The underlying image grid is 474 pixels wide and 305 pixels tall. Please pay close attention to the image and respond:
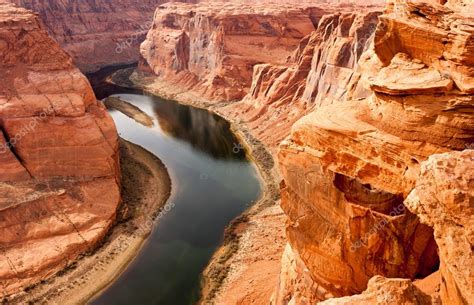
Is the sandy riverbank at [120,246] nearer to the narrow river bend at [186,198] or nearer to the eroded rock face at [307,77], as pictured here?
the narrow river bend at [186,198]

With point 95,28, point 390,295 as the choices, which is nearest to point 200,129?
point 390,295

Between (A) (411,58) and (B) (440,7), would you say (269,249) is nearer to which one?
(A) (411,58)

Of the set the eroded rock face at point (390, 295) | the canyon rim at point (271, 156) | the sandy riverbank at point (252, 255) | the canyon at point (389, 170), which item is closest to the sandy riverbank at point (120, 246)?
the canyon rim at point (271, 156)

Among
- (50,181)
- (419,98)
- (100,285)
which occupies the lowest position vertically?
(100,285)

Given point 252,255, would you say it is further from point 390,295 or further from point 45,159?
point 45,159

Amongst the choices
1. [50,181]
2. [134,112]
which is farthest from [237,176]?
[134,112]

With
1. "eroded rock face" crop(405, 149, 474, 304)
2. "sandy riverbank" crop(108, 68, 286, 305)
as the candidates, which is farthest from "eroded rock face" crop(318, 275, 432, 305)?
"sandy riverbank" crop(108, 68, 286, 305)
